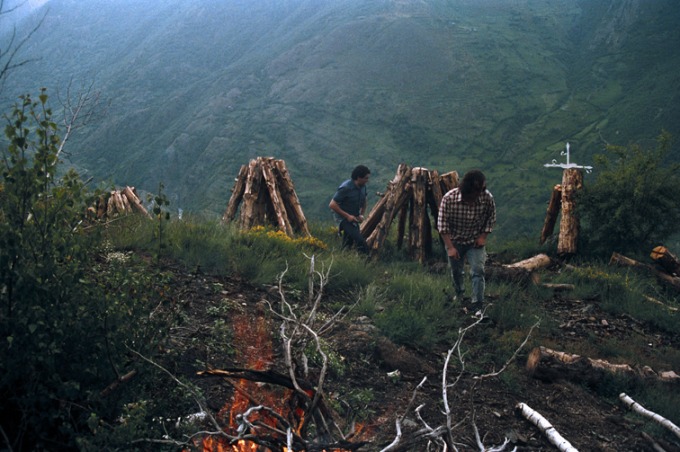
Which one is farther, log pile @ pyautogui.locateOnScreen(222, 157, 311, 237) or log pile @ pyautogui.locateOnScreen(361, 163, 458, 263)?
log pile @ pyautogui.locateOnScreen(361, 163, 458, 263)

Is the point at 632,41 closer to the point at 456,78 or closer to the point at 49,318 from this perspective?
the point at 456,78

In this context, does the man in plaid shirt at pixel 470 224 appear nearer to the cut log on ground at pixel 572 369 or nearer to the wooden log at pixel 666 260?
the cut log on ground at pixel 572 369

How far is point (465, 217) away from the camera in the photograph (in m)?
7.17

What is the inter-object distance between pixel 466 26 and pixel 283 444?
92976 millimetres

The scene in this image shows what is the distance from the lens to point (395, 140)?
74.0m

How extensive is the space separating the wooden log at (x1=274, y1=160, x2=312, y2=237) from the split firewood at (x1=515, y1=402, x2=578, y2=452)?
614 cm

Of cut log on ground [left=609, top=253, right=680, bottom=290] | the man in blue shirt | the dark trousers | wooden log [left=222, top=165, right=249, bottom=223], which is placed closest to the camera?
the man in blue shirt

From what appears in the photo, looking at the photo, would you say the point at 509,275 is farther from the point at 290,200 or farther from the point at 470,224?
the point at 290,200

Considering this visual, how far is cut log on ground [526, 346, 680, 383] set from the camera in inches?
227

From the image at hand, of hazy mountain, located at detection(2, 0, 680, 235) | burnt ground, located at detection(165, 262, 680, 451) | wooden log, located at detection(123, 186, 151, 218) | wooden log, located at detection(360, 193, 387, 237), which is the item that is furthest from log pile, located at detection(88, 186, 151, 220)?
hazy mountain, located at detection(2, 0, 680, 235)

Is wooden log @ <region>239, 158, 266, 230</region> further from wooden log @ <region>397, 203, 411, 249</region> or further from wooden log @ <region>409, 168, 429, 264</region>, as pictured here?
wooden log @ <region>409, 168, 429, 264</region>

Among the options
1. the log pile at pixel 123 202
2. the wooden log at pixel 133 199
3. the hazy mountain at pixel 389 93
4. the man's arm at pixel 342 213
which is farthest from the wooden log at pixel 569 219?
the hazy mountain at pixel 389 93

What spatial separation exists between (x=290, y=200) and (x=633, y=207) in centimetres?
607

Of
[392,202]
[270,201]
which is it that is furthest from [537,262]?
[270,201]
